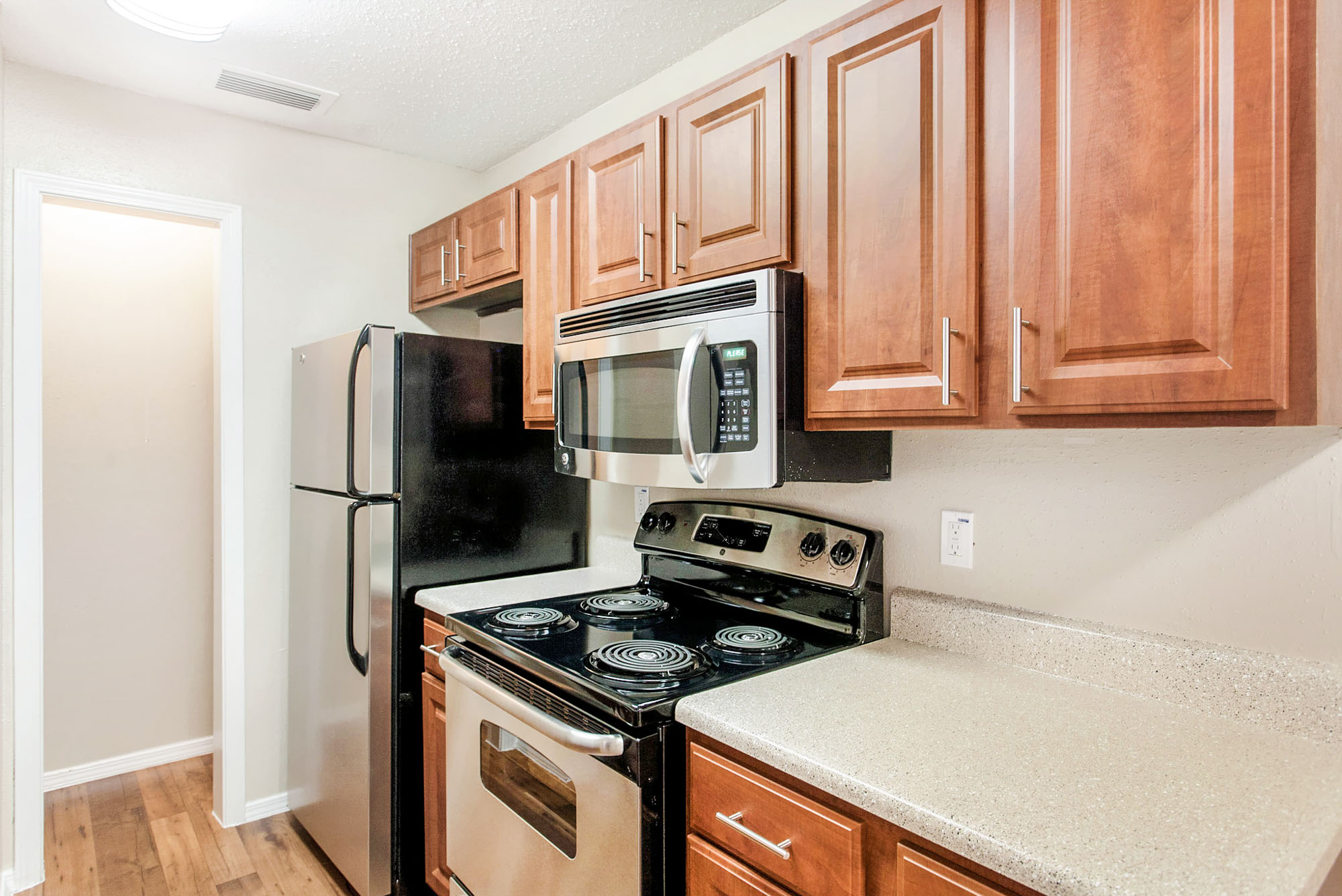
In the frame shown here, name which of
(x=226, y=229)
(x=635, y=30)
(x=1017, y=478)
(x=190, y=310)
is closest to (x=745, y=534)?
(x=1017, y=478)

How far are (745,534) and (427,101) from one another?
1.78 metres

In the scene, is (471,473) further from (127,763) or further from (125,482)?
(127,763)

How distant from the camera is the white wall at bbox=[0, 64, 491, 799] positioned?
91.8 inches

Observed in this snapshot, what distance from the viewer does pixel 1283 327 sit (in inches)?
35.5

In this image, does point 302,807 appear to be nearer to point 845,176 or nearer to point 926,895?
point 926,895

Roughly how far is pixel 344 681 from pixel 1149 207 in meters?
2.30

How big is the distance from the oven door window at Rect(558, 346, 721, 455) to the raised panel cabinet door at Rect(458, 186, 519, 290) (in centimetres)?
58

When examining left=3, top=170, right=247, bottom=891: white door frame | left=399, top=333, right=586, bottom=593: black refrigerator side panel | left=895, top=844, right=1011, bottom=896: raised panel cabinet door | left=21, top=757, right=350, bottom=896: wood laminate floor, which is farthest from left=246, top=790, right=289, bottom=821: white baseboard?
left=895, top=844, right=1011, bottom=896: raised panel cabinet door

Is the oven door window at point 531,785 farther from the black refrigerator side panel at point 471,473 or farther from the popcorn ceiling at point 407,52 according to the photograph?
the popcorn ceiling at point 407,52

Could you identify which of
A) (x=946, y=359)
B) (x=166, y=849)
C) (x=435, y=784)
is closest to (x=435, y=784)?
(x=435, y=784)

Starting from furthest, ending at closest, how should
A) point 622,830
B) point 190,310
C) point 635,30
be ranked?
point 190,310, point 635,30, point 622,830

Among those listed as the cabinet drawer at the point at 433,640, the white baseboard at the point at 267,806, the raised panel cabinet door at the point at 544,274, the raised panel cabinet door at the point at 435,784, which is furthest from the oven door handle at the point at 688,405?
the white baseboard at the point at 267,806

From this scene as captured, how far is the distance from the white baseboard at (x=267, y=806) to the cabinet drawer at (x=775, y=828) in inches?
82.5

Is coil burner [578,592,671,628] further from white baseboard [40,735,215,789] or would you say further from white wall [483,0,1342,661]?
white baseboard [40,735,215,789]
